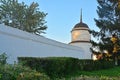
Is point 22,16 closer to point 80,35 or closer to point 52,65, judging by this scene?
point 80,35

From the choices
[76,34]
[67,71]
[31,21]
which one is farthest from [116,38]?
[31,21]

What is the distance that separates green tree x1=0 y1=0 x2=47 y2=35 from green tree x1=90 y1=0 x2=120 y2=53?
16.5 meters

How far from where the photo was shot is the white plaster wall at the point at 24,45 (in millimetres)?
20555

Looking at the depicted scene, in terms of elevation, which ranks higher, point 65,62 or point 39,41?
point 39,41

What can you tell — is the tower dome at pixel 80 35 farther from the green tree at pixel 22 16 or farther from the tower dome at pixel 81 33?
the green tree at pixel 22 16

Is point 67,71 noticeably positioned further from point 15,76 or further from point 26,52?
point 15,76

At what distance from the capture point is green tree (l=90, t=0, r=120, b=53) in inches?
1328

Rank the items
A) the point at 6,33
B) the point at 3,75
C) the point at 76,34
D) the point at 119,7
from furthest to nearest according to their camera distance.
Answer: the point at 76,34, the point at 119,7, the point at 6,33, the point at 3,75

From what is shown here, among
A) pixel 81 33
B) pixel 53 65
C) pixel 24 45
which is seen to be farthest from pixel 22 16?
pixel 53 65

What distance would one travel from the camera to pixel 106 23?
113 feet

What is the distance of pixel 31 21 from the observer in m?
49.8

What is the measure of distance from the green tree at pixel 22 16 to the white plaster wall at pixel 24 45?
21.5 meters

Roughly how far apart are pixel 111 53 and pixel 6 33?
52.2 feet

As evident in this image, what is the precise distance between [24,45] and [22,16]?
28.0m
